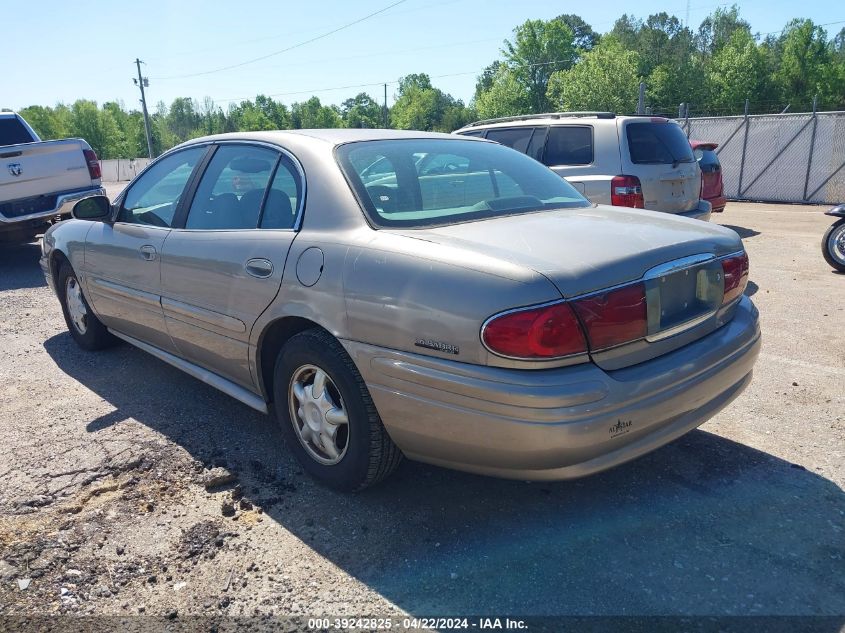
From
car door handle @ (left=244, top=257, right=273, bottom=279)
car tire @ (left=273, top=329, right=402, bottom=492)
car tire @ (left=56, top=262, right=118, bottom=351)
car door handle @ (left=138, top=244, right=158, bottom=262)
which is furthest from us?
car tire @ (left=56, top=262, right=118, bottom=351)

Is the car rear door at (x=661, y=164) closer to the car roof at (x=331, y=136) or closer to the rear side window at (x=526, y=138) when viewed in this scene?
the rear side window at (x=526, y=138)

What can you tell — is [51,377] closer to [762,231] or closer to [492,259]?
[492,259]

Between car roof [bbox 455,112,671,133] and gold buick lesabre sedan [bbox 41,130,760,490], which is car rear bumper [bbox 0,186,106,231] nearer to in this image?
car roof [bbox 455,112,671,133]

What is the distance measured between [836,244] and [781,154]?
10010 mm

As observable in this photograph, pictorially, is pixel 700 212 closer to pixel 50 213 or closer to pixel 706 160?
pixel 706 160

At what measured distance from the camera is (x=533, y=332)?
224cm

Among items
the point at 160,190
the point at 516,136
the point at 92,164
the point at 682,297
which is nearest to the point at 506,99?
the point at 92,164

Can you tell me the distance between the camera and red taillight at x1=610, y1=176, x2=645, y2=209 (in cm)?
678

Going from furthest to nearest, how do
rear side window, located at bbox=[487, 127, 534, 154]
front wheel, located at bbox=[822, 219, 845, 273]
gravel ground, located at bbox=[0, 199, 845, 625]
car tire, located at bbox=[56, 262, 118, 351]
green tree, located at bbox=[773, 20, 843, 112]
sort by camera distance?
1. green tree, located at bbox=[773, 20, 843, 112]
2. rear side window, located at bbox=[487, 127, 534, 154]
3. front wheel, located at bbox=[822, 219, 845, 273]
4. car tire, located at bbox=[56, 262, 118, 351]
5. gravel ground, located at bbox=[0, 199, 845, 625]

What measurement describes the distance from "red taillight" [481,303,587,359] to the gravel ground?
872 mm

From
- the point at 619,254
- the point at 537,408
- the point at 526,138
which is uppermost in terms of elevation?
the point at 526,138

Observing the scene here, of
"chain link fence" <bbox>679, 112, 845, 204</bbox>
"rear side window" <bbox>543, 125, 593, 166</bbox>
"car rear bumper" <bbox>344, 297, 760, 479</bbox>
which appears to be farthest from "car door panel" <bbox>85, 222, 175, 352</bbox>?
"chain link fence" <bbox>679, 112, 845, 204</bbox>

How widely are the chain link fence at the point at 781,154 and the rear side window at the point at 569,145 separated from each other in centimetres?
1081

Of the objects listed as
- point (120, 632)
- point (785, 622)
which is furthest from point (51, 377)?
point (785, 622)
